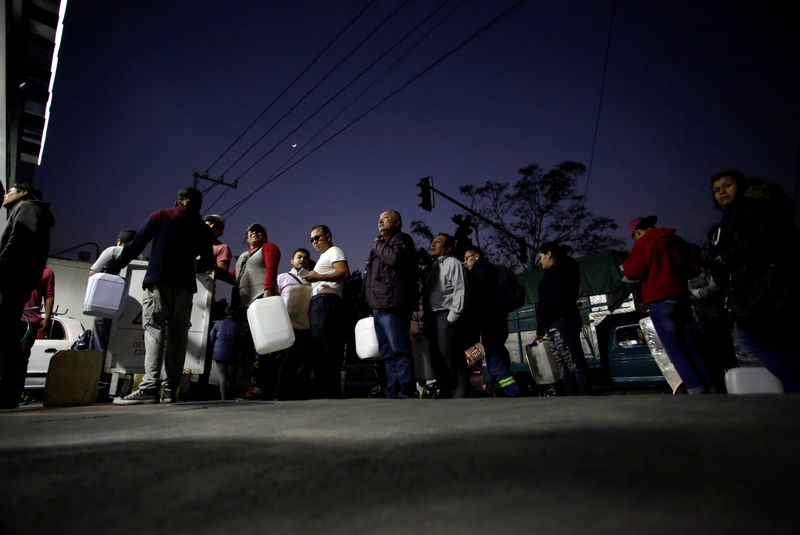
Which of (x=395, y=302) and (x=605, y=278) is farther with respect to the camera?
(x=605, y=278)

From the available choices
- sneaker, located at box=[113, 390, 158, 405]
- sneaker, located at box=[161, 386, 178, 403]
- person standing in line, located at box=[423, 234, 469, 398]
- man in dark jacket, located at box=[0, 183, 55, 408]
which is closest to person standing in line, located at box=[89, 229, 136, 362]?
man in dark jacket, located at box=[0, 183, 55, 408]

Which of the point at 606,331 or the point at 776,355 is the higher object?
the point at 606,331

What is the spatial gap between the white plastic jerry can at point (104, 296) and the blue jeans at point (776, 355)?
15.7 feet

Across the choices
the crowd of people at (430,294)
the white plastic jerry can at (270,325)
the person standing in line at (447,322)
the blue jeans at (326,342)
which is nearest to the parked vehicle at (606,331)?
the crowd of people at (430,294)

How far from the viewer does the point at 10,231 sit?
335 cm

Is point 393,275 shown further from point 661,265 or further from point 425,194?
point 425,194

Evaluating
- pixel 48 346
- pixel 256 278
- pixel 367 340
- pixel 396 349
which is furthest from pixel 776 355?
pixel 48 346

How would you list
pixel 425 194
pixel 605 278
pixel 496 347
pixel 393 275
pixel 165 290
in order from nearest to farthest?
1. pixel 165 290
2. pixel 393 275
3. pixel 496 347
4. pixel 605 278
5. pixel 425 194

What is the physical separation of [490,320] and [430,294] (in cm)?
70

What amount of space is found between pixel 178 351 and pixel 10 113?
6.21m

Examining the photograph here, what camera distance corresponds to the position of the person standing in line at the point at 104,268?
425cm

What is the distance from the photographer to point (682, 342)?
3.06m

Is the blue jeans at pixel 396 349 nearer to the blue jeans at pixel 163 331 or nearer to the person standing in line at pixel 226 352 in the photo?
the blue jeans at pixel 163 331

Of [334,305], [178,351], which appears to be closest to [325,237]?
[334,305]
